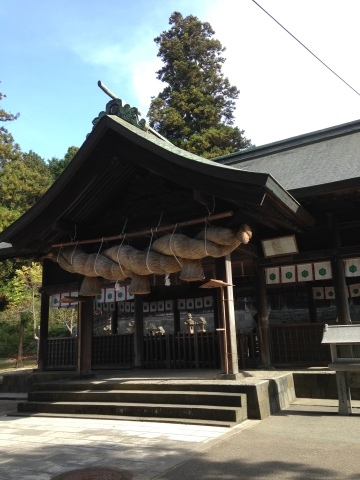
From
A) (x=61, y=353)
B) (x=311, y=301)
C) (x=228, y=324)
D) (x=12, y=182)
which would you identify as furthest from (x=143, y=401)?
(x=12, y=182)

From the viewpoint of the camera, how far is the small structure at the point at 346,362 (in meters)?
6.72

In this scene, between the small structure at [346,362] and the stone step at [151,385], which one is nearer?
the small structure at [346,362]

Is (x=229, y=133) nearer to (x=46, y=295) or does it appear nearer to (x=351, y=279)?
(x=351, y=279)

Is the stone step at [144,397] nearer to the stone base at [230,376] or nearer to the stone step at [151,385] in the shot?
the stone step at [151,385]

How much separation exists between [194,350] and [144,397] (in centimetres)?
396

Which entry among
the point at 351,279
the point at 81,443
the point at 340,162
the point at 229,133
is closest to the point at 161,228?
the point at 81,443

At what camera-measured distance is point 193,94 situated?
36406 mm

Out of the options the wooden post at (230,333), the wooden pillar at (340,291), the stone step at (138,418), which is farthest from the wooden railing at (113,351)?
the wooden pillar at (340,291)

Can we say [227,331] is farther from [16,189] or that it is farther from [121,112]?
[16,189]

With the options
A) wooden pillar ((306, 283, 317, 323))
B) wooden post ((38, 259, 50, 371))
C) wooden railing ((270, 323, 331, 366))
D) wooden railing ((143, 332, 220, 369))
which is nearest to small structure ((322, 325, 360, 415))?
wooden railing ((270, 323, 331, 366))

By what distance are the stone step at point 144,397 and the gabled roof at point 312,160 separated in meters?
4.30

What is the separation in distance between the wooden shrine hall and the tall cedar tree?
2241 centimetres

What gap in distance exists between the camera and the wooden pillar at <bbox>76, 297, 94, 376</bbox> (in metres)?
10.0

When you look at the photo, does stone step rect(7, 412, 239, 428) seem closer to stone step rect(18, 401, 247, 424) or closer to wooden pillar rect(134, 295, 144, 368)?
stone step rect(18, 401, 247, 424)
